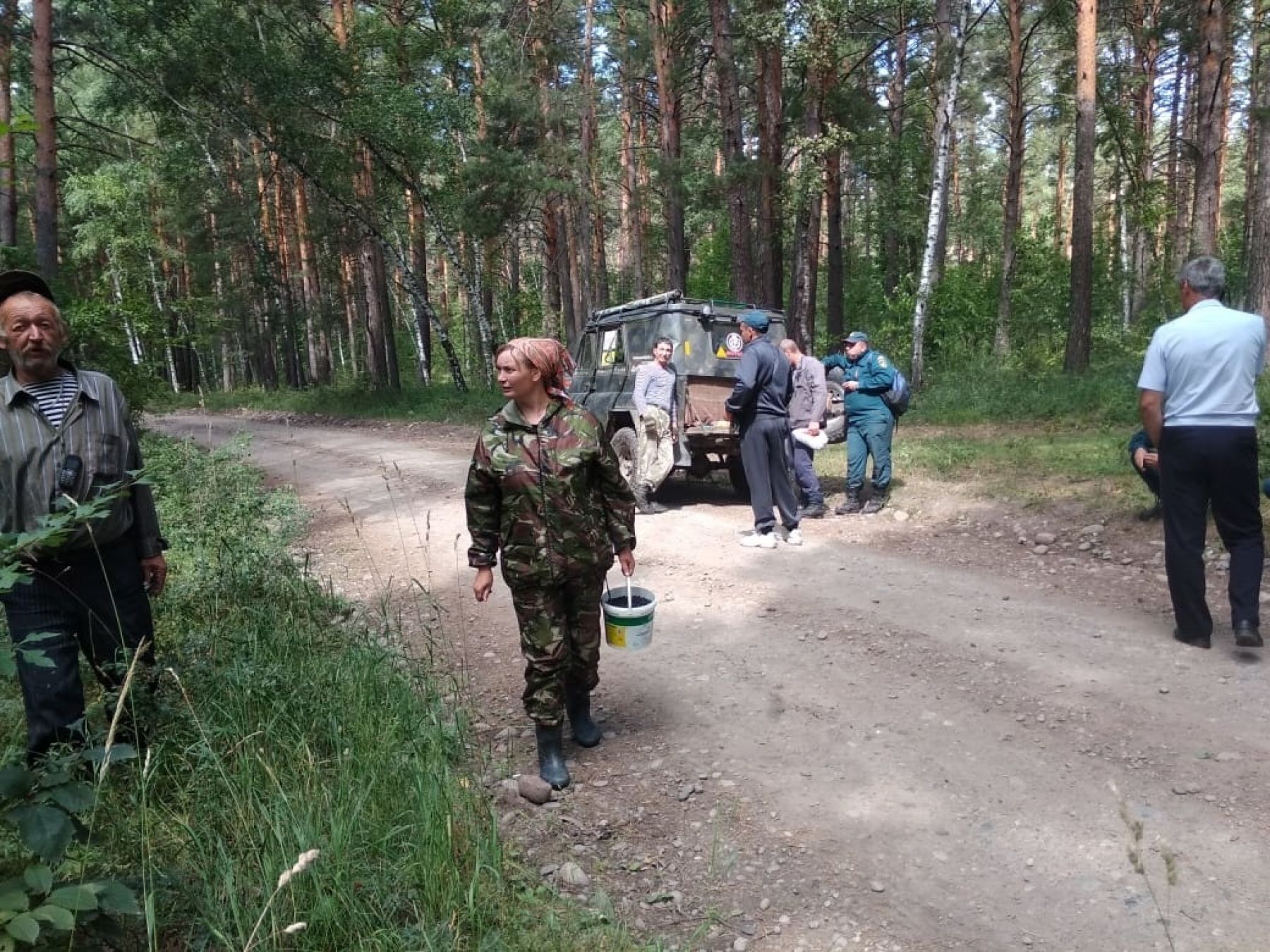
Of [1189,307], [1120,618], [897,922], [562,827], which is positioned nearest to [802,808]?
[897,922]

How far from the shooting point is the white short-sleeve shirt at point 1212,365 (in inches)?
170

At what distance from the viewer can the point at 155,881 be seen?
2.37 metres

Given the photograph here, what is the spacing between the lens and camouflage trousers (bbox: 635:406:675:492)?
8.41m

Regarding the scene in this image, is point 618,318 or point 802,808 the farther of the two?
point 618,318

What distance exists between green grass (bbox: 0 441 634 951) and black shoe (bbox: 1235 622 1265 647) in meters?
3.82

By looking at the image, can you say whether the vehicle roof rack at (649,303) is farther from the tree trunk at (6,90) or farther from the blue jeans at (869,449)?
the tree trunk at (6,90)

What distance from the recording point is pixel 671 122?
1958 centimetres

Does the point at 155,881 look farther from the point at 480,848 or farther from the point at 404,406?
the point at 404,406

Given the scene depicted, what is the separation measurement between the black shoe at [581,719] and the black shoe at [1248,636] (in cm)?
347

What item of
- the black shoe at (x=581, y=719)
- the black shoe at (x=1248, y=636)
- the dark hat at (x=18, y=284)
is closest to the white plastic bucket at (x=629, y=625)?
the black shoe at (x=581, y=719)

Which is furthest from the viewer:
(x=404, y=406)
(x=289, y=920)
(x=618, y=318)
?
(x=404, y=406)

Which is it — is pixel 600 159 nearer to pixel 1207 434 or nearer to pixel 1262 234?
pixel 1262 234

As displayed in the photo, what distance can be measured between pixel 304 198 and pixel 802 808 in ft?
91.3

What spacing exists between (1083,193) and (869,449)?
9.96 metres
